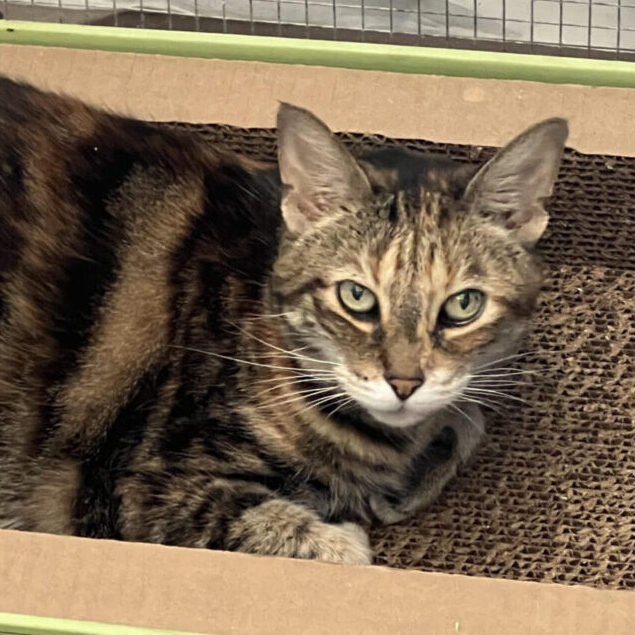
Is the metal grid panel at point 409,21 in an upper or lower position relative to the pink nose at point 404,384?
lower

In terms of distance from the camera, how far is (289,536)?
137cm

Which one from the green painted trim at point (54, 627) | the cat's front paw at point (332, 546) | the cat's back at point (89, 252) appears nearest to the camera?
the green painted trim at point (54, 627)

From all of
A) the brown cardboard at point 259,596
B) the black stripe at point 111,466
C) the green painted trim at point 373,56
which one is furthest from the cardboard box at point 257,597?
the green painted trim at point 373,56

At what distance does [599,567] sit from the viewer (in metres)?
1.55

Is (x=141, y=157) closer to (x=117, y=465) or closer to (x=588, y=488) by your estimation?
(x=117, y=465)

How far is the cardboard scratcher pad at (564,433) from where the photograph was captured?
1567 mm

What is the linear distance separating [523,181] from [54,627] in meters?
0.76

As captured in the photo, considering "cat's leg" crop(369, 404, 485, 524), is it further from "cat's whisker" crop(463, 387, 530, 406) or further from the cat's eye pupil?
the cat's eye pupil

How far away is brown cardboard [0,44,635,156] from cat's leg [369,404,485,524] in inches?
18.3

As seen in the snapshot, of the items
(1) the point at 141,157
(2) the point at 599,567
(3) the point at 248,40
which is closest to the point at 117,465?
(1) the point at 141,157

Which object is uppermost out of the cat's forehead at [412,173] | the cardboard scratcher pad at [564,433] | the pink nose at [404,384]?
the cat's forehead at [412,173]

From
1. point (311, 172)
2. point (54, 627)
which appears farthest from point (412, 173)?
point (54, 627)

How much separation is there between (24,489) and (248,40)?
83cm

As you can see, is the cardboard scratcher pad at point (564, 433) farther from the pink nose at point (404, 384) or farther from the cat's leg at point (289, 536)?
the pink nose at point (404, 384)
